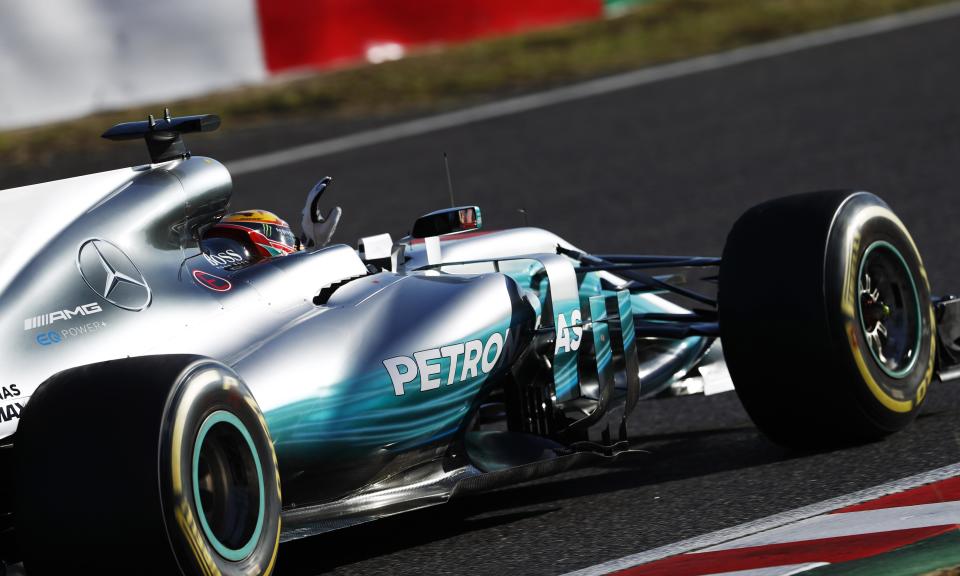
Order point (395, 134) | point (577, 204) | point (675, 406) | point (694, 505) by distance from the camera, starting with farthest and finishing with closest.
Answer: point (395, 134) → point (577, 204) → point (675, 406) → point (694, 505)

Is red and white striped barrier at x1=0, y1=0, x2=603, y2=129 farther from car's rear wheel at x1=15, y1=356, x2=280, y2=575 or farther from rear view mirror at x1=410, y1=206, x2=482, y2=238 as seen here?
car's rear wheel at x1=15, y1=356, x2=280, y2=575

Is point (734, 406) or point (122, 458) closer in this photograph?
point (122, 458)

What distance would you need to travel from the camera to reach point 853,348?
488 cm

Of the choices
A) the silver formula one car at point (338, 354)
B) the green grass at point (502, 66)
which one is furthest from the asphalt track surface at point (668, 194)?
the green grass at point (502, 66)

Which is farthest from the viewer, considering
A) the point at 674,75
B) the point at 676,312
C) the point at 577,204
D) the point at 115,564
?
the point at 674,75

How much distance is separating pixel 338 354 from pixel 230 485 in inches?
24.7

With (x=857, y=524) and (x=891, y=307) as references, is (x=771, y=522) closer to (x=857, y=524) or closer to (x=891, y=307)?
(x=857, y=524)

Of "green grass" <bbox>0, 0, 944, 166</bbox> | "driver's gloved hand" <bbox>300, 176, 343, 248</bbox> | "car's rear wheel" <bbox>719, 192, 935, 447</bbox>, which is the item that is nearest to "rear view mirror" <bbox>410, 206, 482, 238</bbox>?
"driver's gloved hand" <bbox>300, 176, 343, 248</bbox>

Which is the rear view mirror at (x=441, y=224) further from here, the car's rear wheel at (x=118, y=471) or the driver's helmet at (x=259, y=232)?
the car's rear wheel at (x=118, y=471)

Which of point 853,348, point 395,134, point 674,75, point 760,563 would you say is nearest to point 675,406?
point 853,348

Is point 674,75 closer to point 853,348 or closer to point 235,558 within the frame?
point 853,348

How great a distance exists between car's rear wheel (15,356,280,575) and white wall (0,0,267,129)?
8127 millimetres

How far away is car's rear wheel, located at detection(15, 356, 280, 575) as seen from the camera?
11.2ft

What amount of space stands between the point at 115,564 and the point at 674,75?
10190 mm
